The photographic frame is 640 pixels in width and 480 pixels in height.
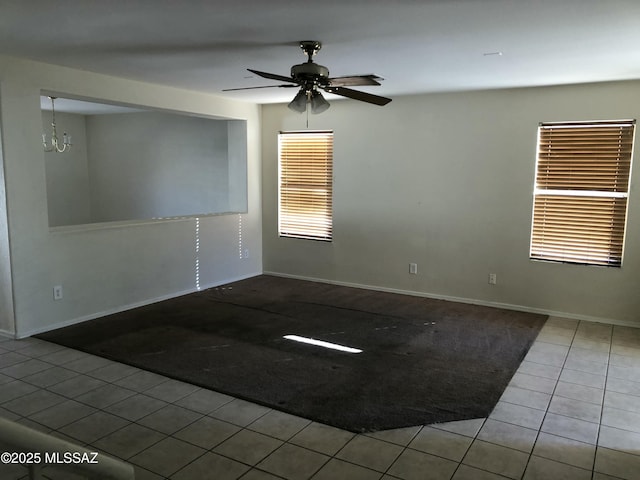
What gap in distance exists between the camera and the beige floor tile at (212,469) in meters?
2.41

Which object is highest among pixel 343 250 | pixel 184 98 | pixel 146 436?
pixel 184 98

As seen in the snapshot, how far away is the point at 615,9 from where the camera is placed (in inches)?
104

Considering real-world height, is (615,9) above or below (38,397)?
Answer: above

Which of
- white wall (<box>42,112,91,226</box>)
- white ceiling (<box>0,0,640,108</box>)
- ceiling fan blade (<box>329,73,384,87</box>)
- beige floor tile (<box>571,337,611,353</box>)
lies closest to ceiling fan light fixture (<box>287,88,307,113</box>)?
ceiling fan blade (<box>329,73,384,87</box>)

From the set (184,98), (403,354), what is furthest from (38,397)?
(184,98)

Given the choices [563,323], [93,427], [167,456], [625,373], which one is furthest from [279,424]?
[563,323]

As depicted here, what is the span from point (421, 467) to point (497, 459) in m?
0.42

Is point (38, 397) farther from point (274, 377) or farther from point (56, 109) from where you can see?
point (56, 109)

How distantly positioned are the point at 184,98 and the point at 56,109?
Result: 11.2 ft

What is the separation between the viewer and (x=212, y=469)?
248 cm

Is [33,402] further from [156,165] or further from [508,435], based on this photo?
[156,165]

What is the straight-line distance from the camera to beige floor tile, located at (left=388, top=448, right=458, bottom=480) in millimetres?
2430

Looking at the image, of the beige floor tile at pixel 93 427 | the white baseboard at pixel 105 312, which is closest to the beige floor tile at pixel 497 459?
the beige floor tile at pixel 93 427

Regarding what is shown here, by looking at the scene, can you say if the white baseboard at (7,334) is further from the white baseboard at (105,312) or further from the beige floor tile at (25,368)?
the beige floor tile at (25,368)
